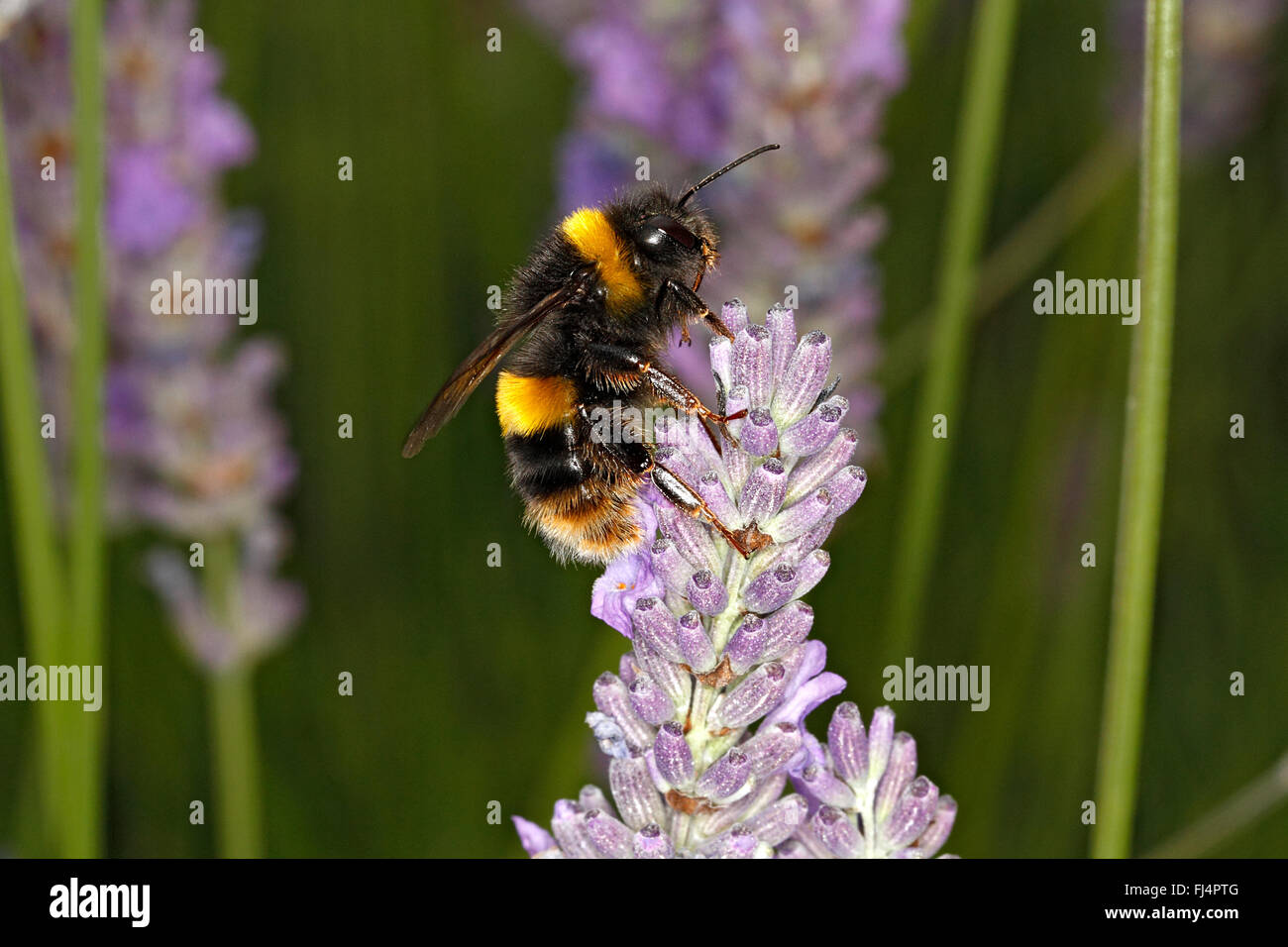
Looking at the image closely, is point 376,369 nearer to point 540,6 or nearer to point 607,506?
point 540,6

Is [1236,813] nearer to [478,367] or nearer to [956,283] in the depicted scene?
[956,283]

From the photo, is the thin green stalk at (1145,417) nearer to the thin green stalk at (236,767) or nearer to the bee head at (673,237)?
the bee head at (673,237)

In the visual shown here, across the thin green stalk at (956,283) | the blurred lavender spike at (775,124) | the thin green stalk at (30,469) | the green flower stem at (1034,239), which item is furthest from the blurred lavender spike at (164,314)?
the green flower stem at (1034,239)

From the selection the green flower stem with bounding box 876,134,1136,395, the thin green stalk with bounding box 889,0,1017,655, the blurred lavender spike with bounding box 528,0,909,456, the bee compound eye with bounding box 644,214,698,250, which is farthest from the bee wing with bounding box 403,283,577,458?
the green flower stem with bounding box 876,134,1136,395

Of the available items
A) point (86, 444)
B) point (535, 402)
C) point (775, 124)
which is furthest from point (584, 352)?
point (775, 124)

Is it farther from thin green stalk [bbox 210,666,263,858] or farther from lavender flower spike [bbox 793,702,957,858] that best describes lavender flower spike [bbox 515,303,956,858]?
thin green stalk [bbox 210,666,263,858]

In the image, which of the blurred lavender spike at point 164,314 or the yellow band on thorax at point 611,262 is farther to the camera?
the blurred lavender spike at point 164,314
